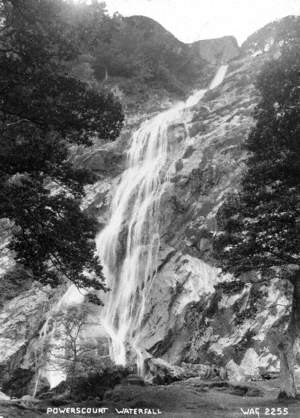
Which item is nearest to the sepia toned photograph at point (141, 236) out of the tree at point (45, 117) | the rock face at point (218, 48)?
the tree at point (45, 117)

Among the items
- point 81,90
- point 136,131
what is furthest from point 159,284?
point 136,131

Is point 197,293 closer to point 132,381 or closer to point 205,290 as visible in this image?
point 205,290

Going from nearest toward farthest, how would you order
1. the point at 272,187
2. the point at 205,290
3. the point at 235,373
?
the point at 272,187
the point at 235,373
the point at 205,290

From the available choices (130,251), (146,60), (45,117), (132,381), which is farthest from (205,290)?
(146,60)

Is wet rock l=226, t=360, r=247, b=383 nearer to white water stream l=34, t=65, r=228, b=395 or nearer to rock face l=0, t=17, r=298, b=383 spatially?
rock face l=0, t=17, r=298, b=383

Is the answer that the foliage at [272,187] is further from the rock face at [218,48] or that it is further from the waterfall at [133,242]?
the rock face at [218,48]

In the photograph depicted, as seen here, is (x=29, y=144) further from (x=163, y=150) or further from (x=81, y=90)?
→ (x=163, y=150)

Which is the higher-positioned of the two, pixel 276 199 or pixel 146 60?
pixel 146 60
